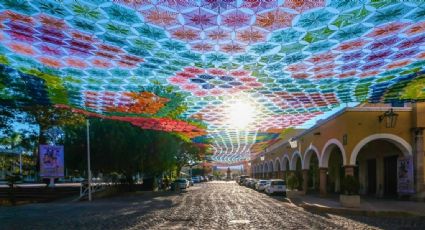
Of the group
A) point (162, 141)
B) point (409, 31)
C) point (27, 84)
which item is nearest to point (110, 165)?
point (162, 141)

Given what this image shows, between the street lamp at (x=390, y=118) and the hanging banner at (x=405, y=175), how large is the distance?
244cm

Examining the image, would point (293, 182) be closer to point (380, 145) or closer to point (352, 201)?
point (380, 145)

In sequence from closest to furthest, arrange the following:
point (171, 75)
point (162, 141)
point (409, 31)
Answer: point (409, 31), point (171, 75), point (162, 141)

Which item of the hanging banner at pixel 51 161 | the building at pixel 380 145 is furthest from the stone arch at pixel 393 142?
the hanging banner at pixel 51 161

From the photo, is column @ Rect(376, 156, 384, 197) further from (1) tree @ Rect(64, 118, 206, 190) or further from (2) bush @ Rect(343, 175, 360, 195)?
(1) tree @ Rect(64, 118, 206, 190)

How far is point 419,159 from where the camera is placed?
24.8 meters

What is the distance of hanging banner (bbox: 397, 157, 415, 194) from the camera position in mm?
25208

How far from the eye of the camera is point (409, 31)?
11.8m

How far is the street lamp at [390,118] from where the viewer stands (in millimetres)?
24312

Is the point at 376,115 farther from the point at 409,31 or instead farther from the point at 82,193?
the point at 82,193

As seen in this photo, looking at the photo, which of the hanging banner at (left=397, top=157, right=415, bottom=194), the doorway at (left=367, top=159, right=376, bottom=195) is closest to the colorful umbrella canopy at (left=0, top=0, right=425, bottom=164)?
the hanging banner at (left=397, top=157, right=415, bottom=194)

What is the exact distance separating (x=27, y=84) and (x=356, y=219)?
15222 millimetres

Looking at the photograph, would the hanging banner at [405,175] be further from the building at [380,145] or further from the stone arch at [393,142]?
the stone arch at [393,142]

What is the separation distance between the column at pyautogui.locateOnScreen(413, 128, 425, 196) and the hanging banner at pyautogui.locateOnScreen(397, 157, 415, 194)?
13.6 inches
